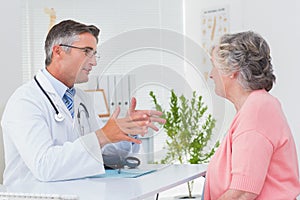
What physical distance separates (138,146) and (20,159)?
51 cm

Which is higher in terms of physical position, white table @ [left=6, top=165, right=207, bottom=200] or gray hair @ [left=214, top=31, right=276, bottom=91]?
gray hair @ [left=214, top=31, right=276, bottom=91]

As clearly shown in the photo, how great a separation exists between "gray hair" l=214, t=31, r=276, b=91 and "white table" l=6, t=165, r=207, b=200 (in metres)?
0.39

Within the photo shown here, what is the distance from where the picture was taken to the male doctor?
1.44 metres

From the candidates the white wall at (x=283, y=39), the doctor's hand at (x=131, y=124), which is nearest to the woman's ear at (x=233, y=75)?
the doctor's hand at (x=131, y=124)

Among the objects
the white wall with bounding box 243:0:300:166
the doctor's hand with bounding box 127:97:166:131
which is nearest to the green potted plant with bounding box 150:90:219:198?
the doctor's hand with bounding box 127:97:166:131

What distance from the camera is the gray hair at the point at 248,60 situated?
1.55 m

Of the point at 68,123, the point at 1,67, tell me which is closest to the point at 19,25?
the point at 1,67

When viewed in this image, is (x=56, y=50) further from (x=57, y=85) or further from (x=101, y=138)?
(x=101, y=138)

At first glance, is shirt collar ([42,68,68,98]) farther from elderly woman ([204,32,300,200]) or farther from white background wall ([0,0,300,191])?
white background wall ([0,0,300,191])

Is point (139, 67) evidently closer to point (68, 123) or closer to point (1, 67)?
point (68, 123)

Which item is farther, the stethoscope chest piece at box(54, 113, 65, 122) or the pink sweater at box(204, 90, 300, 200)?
the stethoscope chest piece at box(54, 113, 65, 122)

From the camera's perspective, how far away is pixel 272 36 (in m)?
3.26

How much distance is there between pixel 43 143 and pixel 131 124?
36 cm

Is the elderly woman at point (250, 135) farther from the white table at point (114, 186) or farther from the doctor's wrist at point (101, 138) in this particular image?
the doctor's wrist at point (101, 138)
